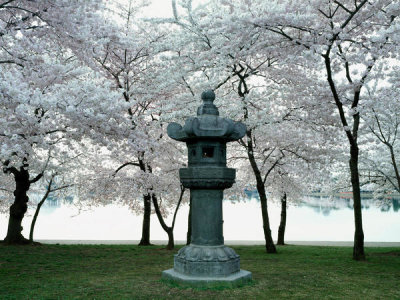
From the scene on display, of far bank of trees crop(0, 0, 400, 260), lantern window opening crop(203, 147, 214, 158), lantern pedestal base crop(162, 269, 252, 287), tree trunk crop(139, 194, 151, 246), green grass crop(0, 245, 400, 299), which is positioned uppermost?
far bank of trees crop(0, 0, 400, 260)

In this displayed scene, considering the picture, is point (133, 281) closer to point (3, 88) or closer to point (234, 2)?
point (3, 88)

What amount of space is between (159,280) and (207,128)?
3608 millimetres

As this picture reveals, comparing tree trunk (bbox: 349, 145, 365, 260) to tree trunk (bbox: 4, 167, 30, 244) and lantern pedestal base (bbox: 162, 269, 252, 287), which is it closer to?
lantern pedestal base (bbox: 162, 269, 252, 287)

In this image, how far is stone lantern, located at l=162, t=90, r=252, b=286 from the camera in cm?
789

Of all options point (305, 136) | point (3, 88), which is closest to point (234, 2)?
point (305, 136)

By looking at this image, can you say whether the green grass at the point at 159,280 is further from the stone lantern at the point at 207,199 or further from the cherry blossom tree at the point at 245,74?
the cherry blossom tree at the point at 245,74

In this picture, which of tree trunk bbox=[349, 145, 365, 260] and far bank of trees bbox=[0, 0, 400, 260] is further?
tree trunk bbox=[349, 145, 365, 260]

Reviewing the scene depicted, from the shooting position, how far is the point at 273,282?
839 centimetres

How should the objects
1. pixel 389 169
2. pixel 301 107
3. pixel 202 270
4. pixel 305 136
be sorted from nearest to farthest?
pixel 202 270 < pixel 301 107 < pixel 305 136 < pixel 389 169

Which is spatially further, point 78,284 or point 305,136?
point 305,136

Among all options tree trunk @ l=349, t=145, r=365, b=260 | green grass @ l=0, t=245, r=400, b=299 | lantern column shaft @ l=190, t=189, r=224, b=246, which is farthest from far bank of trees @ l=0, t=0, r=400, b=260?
lantern column shaft @ l=190, t=189, r=224, b=246

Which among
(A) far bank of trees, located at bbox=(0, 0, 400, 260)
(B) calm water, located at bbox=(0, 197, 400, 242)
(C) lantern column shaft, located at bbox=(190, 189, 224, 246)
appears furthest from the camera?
(B) calm water, located at bbox=(0, 197, 400, 242)

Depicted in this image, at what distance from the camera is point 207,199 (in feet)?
27.0

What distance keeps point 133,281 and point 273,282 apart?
10.4 ft
